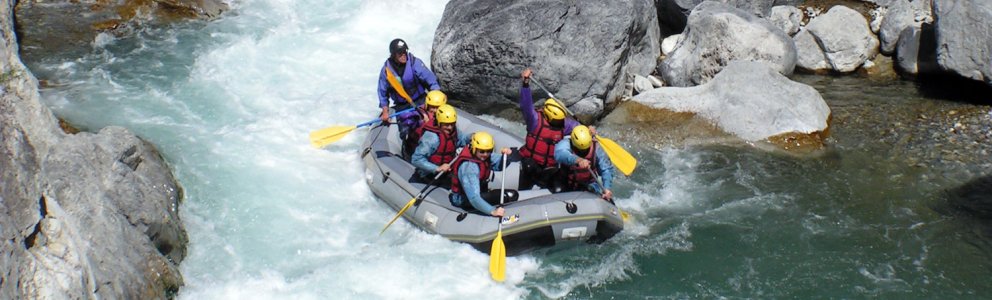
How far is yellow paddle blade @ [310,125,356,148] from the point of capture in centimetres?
903

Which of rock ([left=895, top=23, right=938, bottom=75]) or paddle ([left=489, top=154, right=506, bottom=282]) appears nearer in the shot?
paddle ([left=489, top=154, right=506, bottom=282])

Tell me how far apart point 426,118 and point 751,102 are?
13.2 ft

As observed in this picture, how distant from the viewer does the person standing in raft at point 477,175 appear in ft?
22.9

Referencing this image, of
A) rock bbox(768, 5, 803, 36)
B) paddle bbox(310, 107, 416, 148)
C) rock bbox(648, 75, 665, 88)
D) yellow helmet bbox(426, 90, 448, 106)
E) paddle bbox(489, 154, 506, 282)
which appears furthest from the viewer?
rock bbox(768, 5, 803, 36)

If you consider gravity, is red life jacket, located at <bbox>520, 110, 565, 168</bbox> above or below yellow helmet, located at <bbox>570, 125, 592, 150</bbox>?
below

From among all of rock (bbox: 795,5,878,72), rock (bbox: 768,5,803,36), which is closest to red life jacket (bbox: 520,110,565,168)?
rock (bbox: 795,5,878,72)

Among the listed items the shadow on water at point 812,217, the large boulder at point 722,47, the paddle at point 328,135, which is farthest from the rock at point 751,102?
the paddle at point 328,135

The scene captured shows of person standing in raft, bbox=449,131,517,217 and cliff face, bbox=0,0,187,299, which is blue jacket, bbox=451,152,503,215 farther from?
cliff face, bbox=0,0,187,299

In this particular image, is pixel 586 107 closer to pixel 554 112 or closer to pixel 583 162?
pixel 554 112

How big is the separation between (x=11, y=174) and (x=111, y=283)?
48.1 inches

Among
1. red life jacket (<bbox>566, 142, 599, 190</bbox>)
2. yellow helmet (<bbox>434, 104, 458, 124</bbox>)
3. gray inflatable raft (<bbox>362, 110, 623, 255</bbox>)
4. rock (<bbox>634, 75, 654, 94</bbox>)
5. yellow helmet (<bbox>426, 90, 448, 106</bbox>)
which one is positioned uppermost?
yellow helmet (<bbox>434, 104, 458, 124</bbox>)

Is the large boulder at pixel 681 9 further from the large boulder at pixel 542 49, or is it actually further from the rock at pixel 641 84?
the large boulder at pixel 542 49

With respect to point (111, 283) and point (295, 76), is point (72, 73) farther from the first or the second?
point (111, 283)

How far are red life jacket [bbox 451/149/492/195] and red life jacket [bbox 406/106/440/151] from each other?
0.56 m
